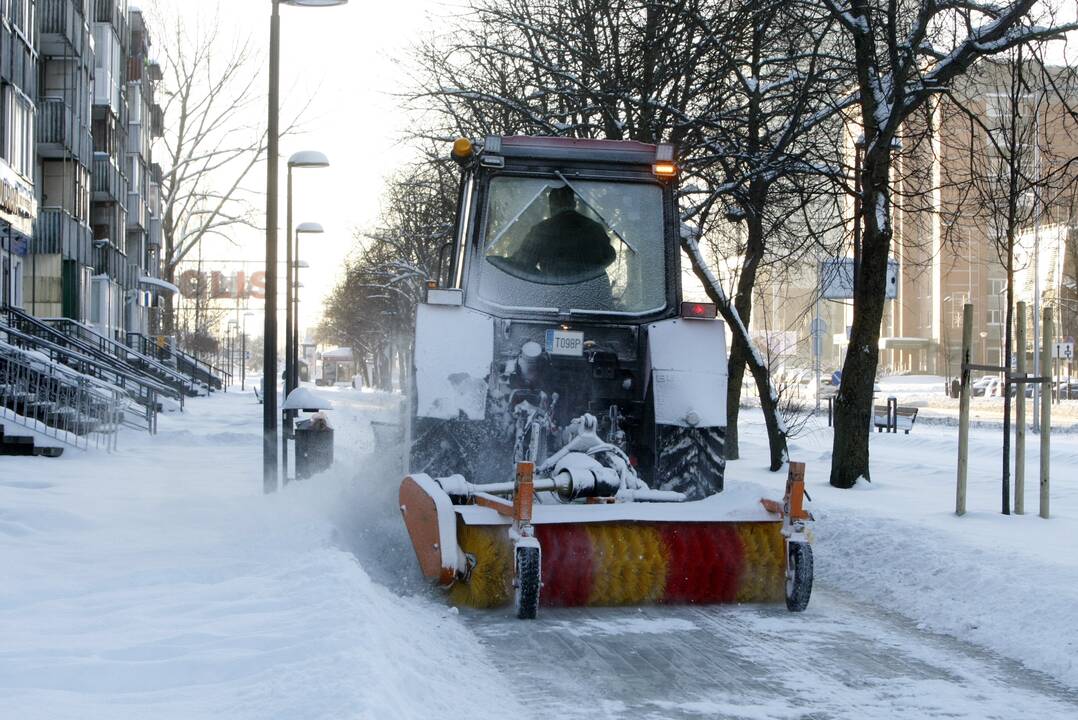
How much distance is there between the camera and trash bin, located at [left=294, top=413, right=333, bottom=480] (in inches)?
562

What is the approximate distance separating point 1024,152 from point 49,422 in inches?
593

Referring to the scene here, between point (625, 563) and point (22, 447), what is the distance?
12626 mm

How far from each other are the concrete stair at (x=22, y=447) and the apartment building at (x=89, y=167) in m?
9.48

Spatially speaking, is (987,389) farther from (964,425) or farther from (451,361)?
(451,361)

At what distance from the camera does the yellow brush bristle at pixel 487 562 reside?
695 cm

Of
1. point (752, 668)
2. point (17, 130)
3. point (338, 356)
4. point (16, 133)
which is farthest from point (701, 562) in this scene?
point (338, 356)

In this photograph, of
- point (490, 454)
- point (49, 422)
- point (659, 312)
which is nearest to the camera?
point (490, 454)

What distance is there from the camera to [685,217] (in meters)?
16.7

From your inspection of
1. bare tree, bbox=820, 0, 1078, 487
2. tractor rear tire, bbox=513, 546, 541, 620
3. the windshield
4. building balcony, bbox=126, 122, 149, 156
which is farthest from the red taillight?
building balcony, bbox=126, 122, 149, 156

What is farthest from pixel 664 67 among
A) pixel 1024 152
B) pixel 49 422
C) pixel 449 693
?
pixel 49 422

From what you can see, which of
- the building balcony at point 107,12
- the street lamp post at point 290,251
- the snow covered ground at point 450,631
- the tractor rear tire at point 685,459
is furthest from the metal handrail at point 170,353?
the tractor rear tire at point 685,459

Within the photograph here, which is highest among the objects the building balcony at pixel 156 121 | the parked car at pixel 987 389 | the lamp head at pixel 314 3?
the building balcony at pixel 156 121

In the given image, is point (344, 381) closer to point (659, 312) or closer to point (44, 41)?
point (44, 41)

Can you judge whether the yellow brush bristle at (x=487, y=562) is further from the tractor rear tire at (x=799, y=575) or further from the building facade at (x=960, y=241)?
the building facade at (x=960, y=241)
